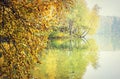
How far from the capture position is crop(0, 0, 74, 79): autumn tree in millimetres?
3514

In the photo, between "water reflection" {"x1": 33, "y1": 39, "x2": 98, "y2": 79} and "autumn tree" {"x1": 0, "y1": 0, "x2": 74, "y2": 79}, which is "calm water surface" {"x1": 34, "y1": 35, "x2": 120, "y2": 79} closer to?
"water reflection" {"x1": 33, "y1": 39, "x2": 98, "y2": 79}

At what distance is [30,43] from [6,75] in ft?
1.30

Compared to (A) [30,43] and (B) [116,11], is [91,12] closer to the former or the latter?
(B) [116,11]

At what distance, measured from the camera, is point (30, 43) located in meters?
3.54

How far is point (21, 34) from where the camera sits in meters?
3.53

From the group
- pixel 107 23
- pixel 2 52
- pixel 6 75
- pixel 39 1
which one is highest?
pixel 39 1

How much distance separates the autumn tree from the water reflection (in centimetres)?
14

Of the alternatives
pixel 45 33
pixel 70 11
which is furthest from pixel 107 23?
pixel 45 33

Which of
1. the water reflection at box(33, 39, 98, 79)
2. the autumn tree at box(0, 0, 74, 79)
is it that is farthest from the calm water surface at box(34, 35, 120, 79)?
the autumn tree at box(0, 0, 74, 79)

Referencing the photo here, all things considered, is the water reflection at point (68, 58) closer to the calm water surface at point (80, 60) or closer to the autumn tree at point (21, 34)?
the calm water surface at point (80, 60)

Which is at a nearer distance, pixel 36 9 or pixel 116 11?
pixel 36 9

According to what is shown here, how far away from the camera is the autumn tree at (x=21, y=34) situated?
3.51 m

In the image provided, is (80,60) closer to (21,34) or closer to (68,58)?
(68,58)

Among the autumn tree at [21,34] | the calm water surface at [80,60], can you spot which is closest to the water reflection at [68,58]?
the calm water surface at [80,60]
